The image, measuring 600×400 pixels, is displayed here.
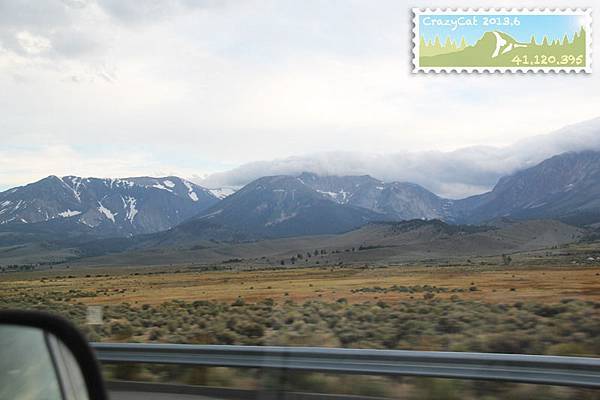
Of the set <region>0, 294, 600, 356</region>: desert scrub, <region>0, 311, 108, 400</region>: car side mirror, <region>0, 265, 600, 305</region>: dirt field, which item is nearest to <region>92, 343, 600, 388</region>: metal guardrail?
<region>0, 294, 600, 356</region>: desert scrub

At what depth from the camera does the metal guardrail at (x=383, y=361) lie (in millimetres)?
Result: 5832

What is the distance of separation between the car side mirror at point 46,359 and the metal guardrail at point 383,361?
4.10 meters

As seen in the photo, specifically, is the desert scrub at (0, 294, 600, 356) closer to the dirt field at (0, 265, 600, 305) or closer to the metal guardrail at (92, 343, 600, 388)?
the dirt field at (0, 265, 600, 305)

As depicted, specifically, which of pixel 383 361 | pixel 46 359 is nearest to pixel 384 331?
pixel 383 361

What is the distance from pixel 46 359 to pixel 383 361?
429 centimetres

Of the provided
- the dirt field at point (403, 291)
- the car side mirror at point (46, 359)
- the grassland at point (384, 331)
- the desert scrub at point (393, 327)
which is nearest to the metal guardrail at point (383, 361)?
the grassland at point (384, 331)

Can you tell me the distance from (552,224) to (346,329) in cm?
14918

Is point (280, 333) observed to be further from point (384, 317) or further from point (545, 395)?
point (545, 395)

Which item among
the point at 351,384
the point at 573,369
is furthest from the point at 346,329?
the point at 573,369

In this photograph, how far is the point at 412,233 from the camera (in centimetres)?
14950

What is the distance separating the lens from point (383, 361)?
6.64 meters

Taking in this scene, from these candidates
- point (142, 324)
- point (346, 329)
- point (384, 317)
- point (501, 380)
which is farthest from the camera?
point (142, 324)

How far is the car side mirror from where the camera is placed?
8.91 ft

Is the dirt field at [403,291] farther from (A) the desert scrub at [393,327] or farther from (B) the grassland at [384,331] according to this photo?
(A) the desert scrub at [393,327]
